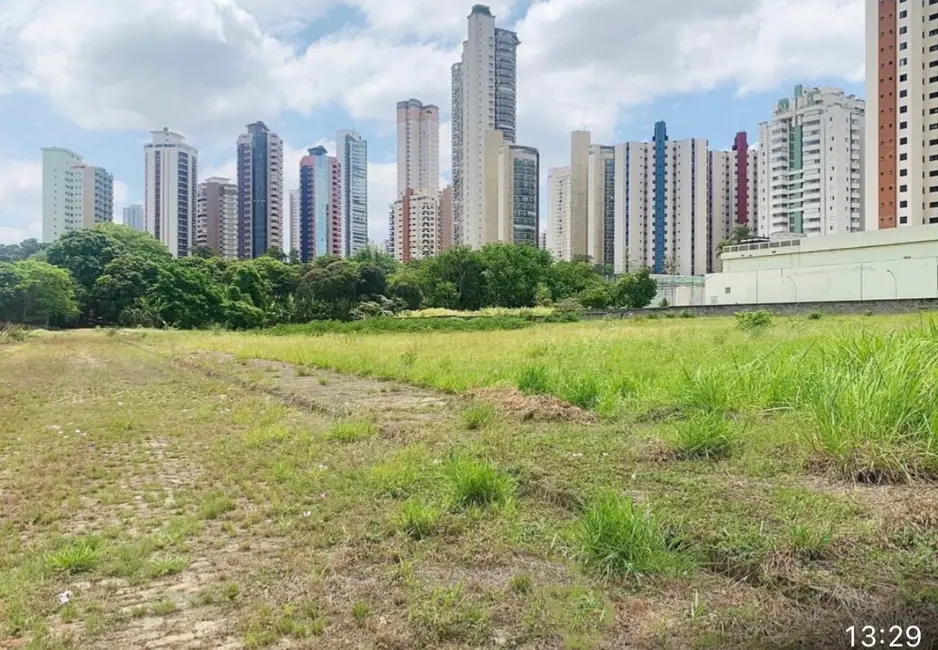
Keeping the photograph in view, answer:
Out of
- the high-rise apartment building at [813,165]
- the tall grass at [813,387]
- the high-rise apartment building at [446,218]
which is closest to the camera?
the tall grass at [813,387]

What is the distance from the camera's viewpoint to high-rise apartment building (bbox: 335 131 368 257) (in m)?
85.4

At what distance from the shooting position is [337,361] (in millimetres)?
14820

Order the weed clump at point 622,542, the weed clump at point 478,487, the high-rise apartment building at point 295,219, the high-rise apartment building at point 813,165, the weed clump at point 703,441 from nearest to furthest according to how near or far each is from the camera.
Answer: the weed clump at point 622,542 < the weed clump at point 478,487 < the weed clump at point 703,441 < the high-rise apartment building at point 813,165 < the high-rise apartment building at point 295,219

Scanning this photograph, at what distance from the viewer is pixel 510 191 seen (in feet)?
238

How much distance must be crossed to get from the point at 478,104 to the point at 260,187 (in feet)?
89.0

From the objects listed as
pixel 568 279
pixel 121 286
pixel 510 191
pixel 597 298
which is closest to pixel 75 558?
pixel 121 286

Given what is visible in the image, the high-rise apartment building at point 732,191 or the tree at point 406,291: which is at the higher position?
the high-rise apartment building at point 732,191

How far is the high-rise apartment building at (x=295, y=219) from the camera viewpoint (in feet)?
269

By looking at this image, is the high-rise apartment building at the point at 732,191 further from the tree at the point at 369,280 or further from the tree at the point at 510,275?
the tree at the point at 369,280

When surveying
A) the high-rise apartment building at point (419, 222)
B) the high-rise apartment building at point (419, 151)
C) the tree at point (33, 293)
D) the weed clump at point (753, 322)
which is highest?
the high-rise apartment building at point (419, 151)

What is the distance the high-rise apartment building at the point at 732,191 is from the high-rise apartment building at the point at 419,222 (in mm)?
34432

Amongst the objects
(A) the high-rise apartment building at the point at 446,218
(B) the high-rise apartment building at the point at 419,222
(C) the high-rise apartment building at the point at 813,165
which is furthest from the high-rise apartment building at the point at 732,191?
(B) the high-rise apartment building at the point at 419,222

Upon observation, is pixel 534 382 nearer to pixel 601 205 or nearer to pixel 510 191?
pixel 510 191

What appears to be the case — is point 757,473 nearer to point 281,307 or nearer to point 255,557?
point 255,557
